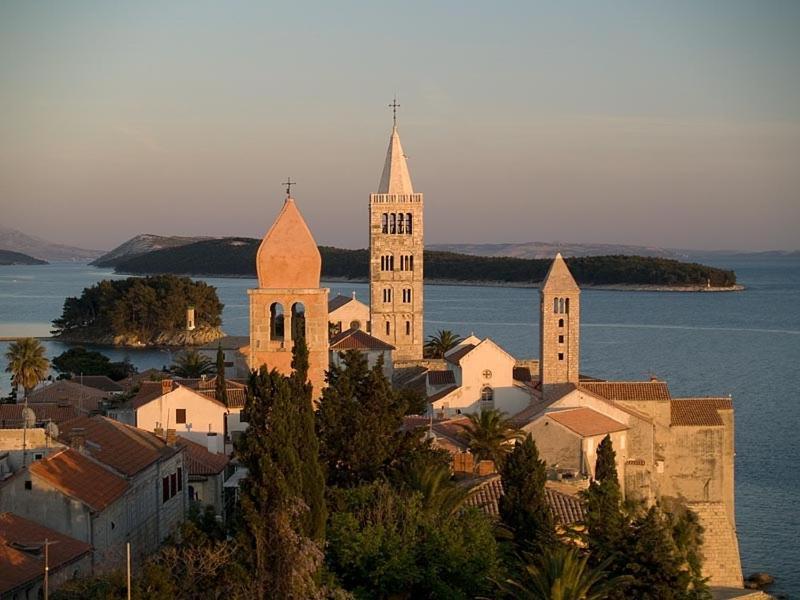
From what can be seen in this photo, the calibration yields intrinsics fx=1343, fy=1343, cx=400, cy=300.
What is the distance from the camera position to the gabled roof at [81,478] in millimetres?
21891

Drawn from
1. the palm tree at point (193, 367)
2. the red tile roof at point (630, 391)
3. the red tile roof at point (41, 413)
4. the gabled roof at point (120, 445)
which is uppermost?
the gabled roof at point (120, 445)

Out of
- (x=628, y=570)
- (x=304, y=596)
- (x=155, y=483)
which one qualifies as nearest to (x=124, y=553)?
(x=155, y=483)

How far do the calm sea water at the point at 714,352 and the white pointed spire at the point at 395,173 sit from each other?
61.9 ft

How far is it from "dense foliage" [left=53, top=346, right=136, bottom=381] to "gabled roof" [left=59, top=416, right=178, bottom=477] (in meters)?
36.3

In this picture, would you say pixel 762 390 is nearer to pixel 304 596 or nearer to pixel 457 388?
pixel 457 388

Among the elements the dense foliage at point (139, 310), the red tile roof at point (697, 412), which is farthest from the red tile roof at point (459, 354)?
the dense foliage at point (139, 310)

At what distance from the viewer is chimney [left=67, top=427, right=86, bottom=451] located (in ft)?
83.6

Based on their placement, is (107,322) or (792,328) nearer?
(107,322)

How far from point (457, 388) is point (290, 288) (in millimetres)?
20106

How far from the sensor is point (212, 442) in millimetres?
36438

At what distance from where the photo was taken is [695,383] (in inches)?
3105

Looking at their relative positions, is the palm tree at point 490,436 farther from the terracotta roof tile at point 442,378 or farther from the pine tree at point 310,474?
the terracotta roof tile at point 442,378

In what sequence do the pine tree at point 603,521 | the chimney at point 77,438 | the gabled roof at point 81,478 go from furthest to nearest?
the chimney at point 77,438 < the gabled roof at point 81,478 < the pine tree at point 603,521

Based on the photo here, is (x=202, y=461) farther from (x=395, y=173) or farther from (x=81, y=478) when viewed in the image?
(x=395, y=173)
